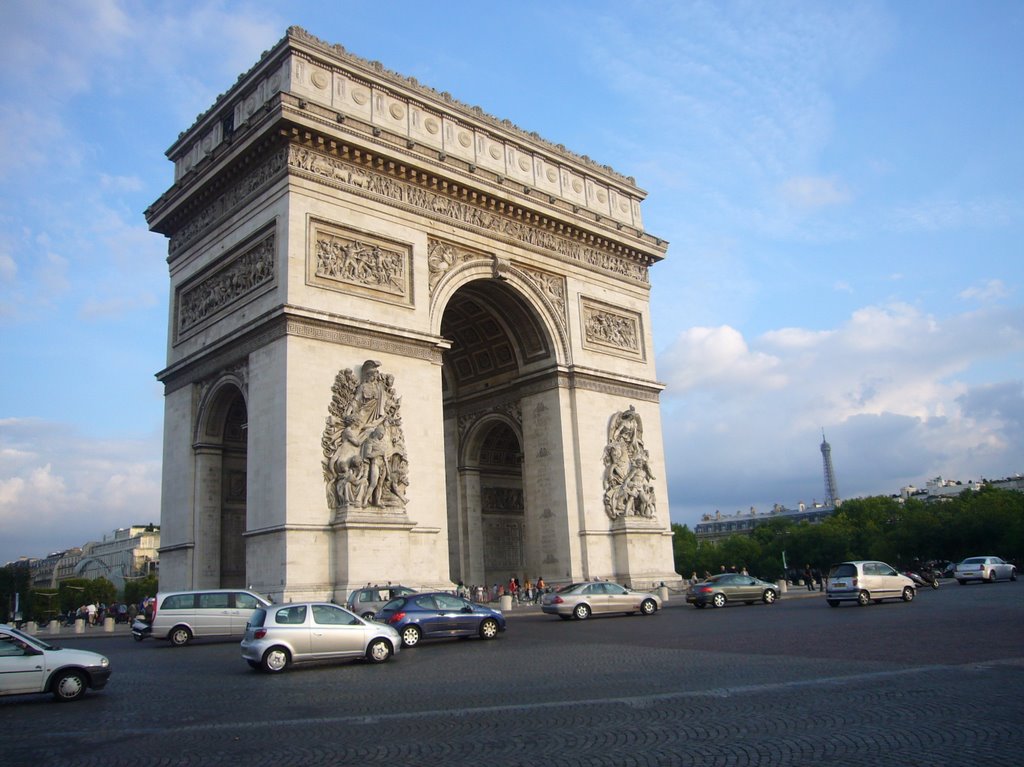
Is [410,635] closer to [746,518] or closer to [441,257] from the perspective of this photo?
[441,257]

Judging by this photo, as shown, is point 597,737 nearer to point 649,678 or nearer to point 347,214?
point 649,678

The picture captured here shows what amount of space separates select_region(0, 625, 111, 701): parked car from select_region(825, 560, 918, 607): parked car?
20.5 meters

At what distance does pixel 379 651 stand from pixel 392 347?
13604mm

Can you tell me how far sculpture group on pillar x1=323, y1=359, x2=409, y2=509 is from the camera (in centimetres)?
2529

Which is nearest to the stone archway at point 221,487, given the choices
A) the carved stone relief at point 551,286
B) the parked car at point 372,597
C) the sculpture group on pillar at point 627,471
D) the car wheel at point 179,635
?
the car wheel at point 179,635

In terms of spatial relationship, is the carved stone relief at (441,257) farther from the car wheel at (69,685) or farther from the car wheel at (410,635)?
the car wheel at (69,685)

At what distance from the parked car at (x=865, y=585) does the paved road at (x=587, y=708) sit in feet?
27.8

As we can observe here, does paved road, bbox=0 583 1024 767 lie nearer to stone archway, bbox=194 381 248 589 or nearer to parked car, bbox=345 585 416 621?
parked car, bbox=345 585 416 621

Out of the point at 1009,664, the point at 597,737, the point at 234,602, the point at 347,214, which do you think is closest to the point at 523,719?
the point at 597,737

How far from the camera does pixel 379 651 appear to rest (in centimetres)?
1584

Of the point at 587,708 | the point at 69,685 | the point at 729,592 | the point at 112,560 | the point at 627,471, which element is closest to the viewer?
the point at 587,708

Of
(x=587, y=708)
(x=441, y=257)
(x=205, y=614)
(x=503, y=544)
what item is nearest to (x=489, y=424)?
(x=503, y=544)

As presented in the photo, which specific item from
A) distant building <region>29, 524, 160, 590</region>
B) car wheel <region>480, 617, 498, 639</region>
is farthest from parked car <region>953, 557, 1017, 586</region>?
distant building <region>29, 524, 160, 590</region>

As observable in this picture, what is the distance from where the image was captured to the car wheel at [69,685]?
12125mm
